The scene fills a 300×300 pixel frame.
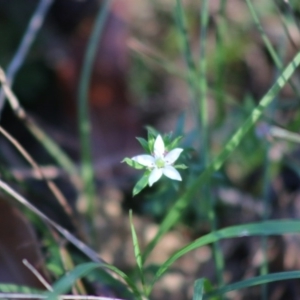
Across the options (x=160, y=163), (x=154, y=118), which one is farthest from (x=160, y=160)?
(x=154, y=118)

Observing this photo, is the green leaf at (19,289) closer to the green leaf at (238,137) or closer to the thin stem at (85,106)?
the green leaf at (238,137)

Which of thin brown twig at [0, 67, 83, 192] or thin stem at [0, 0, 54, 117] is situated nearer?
thin brown twig at [0, 67, 83, 192]

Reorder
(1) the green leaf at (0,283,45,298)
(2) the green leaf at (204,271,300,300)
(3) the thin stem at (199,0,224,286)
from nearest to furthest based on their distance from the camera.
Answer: (2) the green leaf at (204,271,300,300), (1) the green leaf at (0,283,45,298), (3) the thin stem at (199,0,224,286)

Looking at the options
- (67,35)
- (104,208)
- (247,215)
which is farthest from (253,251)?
(67,35)

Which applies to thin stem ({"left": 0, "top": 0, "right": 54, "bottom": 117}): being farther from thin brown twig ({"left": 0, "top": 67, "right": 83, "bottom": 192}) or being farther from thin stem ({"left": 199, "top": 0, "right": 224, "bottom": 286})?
thin stem ({"left": 199, "top": 0, "right": 224, "bottom": 286})

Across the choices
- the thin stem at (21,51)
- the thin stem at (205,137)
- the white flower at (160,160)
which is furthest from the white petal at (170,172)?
the thin stem at (21,51)

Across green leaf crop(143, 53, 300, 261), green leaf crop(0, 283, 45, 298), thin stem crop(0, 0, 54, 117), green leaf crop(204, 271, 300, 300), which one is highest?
thin stem crop(0, 0, 54, 117)

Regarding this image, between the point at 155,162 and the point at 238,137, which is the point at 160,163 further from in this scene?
the point at 238,137

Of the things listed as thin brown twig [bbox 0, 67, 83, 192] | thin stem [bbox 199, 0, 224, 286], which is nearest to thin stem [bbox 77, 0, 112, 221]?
Answer: thin brown twig [bbox 0, 67, 83, 192]
